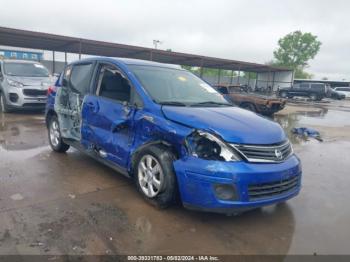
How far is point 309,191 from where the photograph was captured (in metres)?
4.64

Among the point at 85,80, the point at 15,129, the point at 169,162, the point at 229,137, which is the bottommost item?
the point at 15,129

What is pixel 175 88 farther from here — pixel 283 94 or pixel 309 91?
pixel 283 94

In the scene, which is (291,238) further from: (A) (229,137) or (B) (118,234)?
(B) (118,234)

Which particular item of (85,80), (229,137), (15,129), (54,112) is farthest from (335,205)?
(15,129)

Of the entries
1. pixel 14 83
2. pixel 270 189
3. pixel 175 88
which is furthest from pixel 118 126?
pixel 14 83

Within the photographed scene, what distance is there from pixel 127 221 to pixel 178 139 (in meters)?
1.06

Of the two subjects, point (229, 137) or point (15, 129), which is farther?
point (15, 129)

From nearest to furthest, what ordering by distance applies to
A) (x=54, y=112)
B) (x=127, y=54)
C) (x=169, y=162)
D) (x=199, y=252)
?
(x=199, y=252), (x=169, y=162), (x=54, y=112), (x=127, y=54)

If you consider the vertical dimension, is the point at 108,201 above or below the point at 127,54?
below

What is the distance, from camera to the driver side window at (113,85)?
414 centimetres

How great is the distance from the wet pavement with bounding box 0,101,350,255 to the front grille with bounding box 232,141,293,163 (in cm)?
80

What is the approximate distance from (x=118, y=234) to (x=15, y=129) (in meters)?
6.27

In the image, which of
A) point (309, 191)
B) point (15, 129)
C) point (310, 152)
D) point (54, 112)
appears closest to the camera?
point (309, 191)

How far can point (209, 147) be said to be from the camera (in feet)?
10.6
